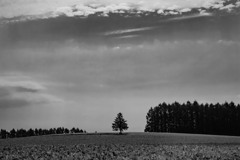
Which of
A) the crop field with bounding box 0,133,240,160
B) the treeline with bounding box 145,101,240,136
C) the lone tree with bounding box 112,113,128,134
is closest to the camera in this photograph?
the crop field with bounding box 0,133,240,160

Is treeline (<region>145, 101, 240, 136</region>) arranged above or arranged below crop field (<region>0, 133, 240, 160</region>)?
above

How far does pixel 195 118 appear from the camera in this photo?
5118 inches

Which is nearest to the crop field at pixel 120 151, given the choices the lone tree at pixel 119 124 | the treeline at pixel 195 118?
the lone tree at pixel 119 124

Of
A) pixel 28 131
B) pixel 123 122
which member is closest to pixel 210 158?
pixel 123 122

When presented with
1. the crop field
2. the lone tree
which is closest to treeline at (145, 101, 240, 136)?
the lone tree

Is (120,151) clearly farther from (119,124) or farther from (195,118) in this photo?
(195,118)

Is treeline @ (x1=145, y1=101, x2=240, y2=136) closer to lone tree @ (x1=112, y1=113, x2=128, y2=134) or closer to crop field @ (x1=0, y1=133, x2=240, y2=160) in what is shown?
lone tree @ (x1=112, y1=113, x2=128, y2=134)

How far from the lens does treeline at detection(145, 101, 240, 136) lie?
123 meters

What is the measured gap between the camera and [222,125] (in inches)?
4828

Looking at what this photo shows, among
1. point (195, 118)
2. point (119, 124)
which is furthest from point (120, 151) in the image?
point (195, 118)

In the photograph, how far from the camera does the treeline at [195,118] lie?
403 feet

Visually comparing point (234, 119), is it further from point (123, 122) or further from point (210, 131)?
point (123, 122)

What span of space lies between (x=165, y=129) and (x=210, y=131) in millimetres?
19891

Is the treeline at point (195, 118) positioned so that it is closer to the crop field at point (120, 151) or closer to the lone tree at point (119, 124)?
the lone tree at point (119, 124)
